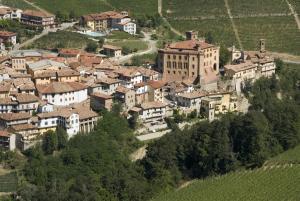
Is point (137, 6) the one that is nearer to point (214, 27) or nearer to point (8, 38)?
point (214, 27)

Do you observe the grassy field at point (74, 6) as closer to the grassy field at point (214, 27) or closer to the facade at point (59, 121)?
the grassy field at point (214, 27)

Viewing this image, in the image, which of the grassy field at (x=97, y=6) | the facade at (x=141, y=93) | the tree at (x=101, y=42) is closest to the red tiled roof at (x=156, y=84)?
the facade at (x=141, y=93)

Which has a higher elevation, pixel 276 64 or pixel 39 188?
pixel 276 64

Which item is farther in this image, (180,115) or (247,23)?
(247,23)

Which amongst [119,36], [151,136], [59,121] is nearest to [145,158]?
[151,136]

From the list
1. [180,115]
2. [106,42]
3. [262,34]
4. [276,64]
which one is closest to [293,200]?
[180,115]

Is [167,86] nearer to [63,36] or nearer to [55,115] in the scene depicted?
[55,115]

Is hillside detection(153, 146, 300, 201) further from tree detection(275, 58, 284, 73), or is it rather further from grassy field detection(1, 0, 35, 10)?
grassy field detection(1, 0, 35, 10)
